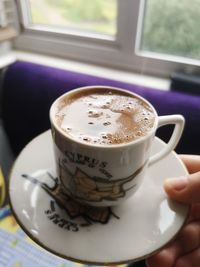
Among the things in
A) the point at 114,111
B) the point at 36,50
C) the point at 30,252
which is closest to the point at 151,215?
the point at 114,111

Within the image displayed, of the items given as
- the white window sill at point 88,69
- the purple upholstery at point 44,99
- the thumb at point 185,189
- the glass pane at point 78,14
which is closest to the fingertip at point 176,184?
the thumb at point 185,189

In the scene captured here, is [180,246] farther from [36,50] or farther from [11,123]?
[36,50]

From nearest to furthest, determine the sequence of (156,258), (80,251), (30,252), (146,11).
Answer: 1. (80,251)
2. (156,258)
3. (30,252)
4. (146,11)

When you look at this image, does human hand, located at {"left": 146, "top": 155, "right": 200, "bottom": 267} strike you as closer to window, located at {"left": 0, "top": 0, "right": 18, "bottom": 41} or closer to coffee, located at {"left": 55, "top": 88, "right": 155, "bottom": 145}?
coffee, located at {"left": 55, "top": 88, "right": 155, "bottom": 145}

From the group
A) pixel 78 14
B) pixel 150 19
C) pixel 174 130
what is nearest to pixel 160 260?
pixel 174 130

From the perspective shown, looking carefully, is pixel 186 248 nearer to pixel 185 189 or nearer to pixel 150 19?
A: pixel 185 189

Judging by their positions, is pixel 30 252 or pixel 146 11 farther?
pixel 146 11

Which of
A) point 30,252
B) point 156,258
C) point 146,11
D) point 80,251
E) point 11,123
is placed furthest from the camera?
point 11,123
